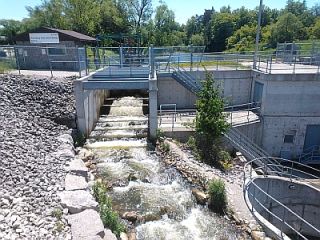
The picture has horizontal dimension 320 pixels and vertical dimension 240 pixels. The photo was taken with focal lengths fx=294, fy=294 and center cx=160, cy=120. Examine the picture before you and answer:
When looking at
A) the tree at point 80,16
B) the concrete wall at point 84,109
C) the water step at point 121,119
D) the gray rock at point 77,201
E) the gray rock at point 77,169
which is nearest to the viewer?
the gray rock at point 77,201

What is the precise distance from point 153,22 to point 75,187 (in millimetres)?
56262

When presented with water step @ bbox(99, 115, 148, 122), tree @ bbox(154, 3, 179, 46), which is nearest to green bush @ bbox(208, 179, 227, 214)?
water step @ bbox(99, 115, 148, 122)

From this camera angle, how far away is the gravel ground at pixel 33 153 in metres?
7.43

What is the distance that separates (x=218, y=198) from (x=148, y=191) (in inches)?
109

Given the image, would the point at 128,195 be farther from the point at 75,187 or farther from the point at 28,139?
the point at 28,139

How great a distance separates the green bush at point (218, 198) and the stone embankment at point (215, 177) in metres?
0.27

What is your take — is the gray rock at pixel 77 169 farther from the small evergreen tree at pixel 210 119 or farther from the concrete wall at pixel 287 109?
the concrete wall at pixel 287 109

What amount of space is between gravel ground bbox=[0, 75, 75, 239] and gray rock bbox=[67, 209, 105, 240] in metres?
0.21

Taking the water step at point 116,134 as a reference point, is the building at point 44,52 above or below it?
above

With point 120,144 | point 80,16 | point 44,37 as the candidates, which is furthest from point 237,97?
point 80,16

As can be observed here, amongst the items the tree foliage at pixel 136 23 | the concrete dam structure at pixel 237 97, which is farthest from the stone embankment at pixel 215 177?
the tree foliage at pixel 136 23

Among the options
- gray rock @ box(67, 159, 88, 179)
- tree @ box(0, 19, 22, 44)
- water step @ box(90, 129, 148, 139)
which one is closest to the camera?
gray rock @ box(67, 159, 88, 179)

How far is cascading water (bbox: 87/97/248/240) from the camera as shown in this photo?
9594 millimetres

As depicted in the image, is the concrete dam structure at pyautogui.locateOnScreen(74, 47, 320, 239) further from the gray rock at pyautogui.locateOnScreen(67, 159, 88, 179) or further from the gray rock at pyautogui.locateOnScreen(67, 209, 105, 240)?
the gray rock at pyautogui.locateOnScreen(67, 209, 105, 240)
